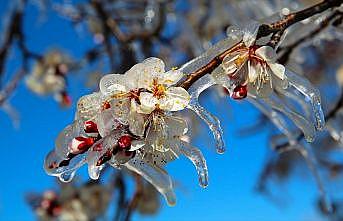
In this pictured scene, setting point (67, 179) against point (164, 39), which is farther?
point (164, 39)

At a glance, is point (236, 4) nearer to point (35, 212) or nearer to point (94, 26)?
point (94, 26)

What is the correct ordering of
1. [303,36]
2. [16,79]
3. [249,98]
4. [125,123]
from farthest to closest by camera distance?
[16,79] → [303,36] → [249,98] → [125,123]

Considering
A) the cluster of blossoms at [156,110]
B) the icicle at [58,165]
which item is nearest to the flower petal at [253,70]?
the cluster of blossoms at [156,110]

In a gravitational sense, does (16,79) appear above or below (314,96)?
above

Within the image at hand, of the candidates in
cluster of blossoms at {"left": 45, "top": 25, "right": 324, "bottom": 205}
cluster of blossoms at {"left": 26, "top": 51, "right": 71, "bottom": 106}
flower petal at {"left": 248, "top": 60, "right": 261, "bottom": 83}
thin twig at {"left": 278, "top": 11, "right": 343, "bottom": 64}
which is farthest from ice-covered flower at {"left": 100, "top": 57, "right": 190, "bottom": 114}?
cluster of blossoms at {"left": 26, "top": 51, "right": 71, "bottom": 106}

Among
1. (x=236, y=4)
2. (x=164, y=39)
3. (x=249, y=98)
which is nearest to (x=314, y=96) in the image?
(x=249, y=98)

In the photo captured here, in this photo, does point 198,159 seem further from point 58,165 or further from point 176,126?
point 58,165

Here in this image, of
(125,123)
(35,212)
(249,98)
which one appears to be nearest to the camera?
(125,123)

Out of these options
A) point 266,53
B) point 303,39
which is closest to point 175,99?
point 266,53
